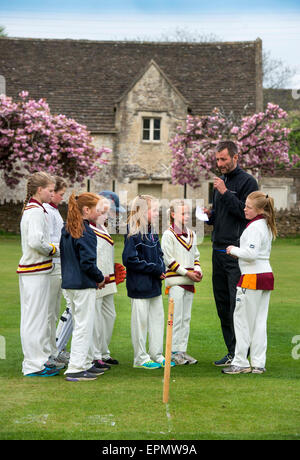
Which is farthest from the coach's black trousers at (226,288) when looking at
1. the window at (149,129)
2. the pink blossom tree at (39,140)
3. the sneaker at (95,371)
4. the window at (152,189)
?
the window at (149,129)

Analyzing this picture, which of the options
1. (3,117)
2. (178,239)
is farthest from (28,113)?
(178,239)

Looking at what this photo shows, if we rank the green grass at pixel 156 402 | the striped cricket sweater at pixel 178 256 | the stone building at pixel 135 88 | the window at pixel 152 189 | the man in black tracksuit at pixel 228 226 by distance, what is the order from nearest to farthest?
the green grass at pixel 156 402, the man in black tracksuit at pixel 228 226, the striped cricket sweater at pixel 178 256, the stone building at pixel 135 88, the window at pixel 152 189

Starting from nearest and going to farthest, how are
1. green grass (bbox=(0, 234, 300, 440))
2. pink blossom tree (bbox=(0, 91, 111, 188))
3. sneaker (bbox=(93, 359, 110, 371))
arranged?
green grass (bbox=(0, 234, 300, 440)) → sneaker (bbox=(93, 359, 110, 371)) → pink blossom tree (bbox=(0, 91, 111, 188))

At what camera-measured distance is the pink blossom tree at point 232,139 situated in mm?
35250

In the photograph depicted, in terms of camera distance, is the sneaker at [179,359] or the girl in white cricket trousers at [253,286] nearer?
the girl in white cricket trousers at [253,286]

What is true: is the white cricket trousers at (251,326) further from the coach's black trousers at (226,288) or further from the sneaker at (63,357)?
the sneaker at (63,357)

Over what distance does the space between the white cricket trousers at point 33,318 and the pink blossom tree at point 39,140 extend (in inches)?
935

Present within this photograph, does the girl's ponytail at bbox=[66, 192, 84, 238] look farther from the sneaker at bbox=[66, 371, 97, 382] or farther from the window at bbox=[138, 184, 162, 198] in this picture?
the window at bbox=[138, 184, 162, 198]

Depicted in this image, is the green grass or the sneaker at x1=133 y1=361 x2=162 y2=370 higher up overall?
the green grass

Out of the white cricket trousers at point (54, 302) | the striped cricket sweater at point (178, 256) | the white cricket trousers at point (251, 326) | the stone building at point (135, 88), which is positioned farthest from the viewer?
the stone building at point (135, 88)

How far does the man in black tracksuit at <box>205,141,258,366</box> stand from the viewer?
26.7ft

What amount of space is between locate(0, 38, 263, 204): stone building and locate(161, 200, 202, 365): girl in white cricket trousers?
100ft

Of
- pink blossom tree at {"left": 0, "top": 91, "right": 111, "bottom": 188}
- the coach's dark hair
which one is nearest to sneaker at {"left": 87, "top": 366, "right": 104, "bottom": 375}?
the coach's dark hair

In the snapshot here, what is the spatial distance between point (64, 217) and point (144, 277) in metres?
26.7
